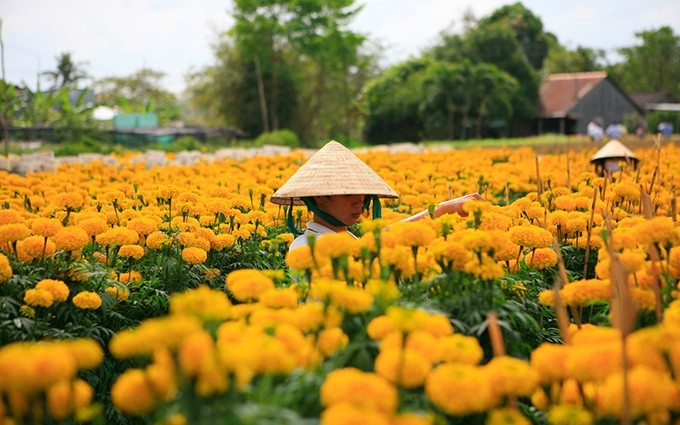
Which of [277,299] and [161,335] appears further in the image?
[277,299]

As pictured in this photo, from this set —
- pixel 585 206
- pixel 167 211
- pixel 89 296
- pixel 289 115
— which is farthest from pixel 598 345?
pixel 289 115

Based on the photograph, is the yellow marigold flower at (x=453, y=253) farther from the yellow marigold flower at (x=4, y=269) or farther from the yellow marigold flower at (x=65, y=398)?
the yellow marigold flower at (x=4, y=269)

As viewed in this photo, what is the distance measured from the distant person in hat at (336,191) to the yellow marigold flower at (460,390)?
2.26m

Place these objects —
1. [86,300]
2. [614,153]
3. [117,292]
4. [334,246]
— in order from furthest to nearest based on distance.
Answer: [614,153], [117,292], [86,300], [334,246]

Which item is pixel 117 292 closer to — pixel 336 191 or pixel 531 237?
pixel 336 191

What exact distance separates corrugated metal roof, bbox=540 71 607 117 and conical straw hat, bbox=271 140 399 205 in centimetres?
5079

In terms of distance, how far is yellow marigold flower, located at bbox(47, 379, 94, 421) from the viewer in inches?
68.7

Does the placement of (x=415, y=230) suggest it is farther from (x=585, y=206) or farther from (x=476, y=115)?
(x=476, y=115)

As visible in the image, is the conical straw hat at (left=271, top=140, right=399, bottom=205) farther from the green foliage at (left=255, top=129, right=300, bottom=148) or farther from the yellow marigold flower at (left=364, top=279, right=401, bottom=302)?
the green foliage at (left=255, top=129, right=300, bottom=148)

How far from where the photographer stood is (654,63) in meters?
80.4

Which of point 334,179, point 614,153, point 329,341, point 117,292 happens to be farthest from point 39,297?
point 614,153

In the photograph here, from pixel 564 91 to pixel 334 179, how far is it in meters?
56.5

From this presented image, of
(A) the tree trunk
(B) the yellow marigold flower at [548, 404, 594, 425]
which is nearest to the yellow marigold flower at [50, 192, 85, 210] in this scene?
(B) the yellow marigold flower at [548, 404, 594, 425]

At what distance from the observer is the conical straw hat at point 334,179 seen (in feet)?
13.0
